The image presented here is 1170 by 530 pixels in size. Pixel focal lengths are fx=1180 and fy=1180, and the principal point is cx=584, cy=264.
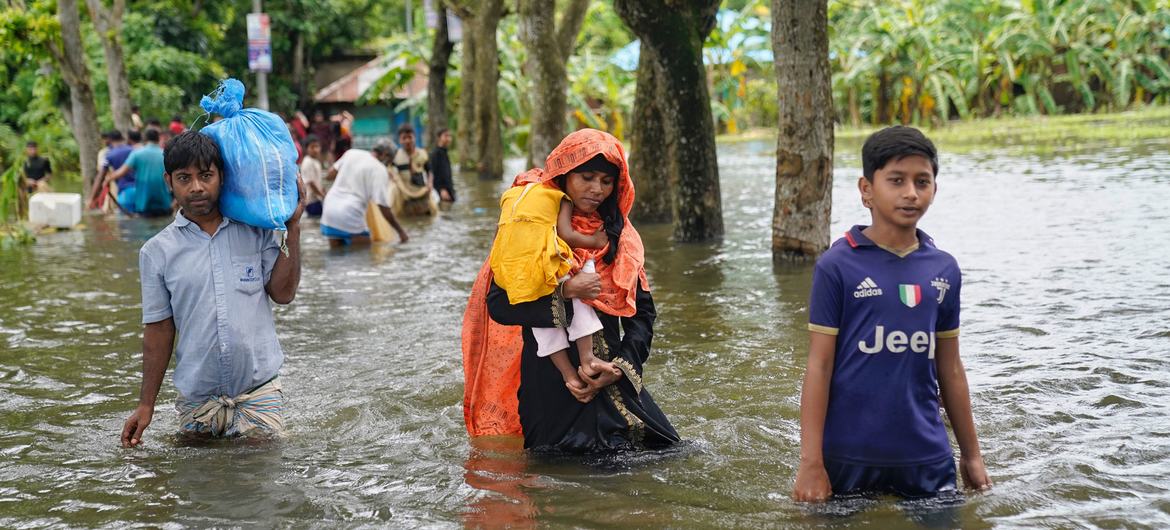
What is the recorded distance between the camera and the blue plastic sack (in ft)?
15.9

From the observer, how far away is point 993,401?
6125 mm

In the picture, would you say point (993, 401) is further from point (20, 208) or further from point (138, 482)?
point (20, 208)

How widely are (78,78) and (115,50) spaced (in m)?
2.32

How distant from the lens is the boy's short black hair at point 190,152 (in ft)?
15.5

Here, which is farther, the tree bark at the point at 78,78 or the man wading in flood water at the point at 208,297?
the tree bark at the point at 78,78

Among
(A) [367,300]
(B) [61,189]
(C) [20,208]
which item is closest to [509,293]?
(A) [367,300]

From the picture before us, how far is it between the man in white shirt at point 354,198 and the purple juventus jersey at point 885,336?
10836 mm

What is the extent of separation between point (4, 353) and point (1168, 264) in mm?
9026

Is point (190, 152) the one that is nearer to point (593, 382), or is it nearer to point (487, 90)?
point (593, 382)

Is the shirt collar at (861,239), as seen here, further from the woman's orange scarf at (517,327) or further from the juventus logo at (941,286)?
the woman's orange scarf at (517,327)

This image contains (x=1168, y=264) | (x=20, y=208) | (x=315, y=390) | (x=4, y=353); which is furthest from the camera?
(x=20, y=208)


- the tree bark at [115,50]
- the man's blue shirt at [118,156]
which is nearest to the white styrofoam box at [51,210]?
the man's blue shirt at [118,156]

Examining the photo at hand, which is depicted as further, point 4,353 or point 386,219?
point 386,219

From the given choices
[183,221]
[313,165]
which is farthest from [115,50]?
[183,221]
